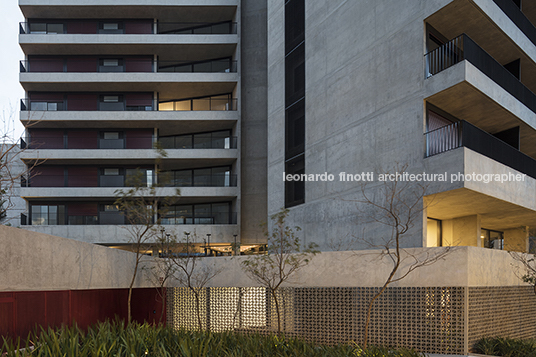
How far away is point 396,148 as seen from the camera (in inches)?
674

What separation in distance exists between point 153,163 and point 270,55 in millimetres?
12846

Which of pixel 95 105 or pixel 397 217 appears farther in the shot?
pixel 95 105

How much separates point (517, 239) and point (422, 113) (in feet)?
41.6

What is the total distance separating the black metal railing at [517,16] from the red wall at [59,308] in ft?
59.6

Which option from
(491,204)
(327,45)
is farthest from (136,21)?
(491,204)

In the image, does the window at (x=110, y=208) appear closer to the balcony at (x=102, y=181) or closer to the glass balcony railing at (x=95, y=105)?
the balcony at (x=102, y=181)

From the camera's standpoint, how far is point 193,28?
1442 inches

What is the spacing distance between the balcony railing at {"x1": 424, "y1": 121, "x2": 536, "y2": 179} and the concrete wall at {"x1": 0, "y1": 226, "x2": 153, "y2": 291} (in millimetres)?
11889

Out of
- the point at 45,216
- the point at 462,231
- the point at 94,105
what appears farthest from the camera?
the point at 94,105

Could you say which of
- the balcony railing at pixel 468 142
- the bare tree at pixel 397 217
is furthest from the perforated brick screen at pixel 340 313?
the balcony railing at pixel 468 142

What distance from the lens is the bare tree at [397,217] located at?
45.0 feet

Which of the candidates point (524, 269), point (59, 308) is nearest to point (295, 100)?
point (524, 269)

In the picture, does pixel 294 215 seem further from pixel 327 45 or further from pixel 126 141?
pixel 126 141

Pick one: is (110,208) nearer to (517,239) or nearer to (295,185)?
(295,185)
